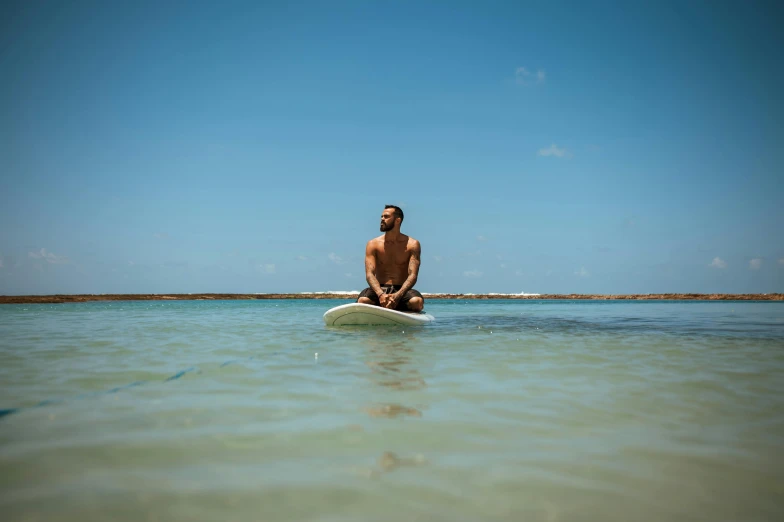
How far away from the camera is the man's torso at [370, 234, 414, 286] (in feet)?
31.5

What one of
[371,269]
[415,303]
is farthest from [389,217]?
[415,303]

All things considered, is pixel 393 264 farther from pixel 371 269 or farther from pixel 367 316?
pixel 367 316

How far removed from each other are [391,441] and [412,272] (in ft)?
24.1

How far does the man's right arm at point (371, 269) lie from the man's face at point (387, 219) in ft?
1.72

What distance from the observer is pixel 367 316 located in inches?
349

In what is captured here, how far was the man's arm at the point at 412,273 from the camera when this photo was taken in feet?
30.2

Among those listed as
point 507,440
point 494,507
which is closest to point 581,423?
point 507,440

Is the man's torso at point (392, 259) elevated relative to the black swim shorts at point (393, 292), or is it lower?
elevated

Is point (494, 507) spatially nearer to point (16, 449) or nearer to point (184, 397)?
point (16, 449)

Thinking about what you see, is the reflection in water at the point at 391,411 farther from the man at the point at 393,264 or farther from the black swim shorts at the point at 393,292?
the black swim shorts at the point at 393,292

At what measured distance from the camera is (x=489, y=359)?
15.5 ft

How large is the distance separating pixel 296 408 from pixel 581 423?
63.8 inches

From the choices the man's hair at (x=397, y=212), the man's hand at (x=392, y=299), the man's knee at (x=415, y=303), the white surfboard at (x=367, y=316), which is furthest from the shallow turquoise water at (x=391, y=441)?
the man's hair at (x=397, y=212)

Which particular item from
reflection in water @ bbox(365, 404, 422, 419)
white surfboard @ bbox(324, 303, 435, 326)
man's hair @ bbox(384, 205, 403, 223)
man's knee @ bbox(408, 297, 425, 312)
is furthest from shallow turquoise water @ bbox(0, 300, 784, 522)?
man's hair @ bbox(384, 205, 403, 223)
